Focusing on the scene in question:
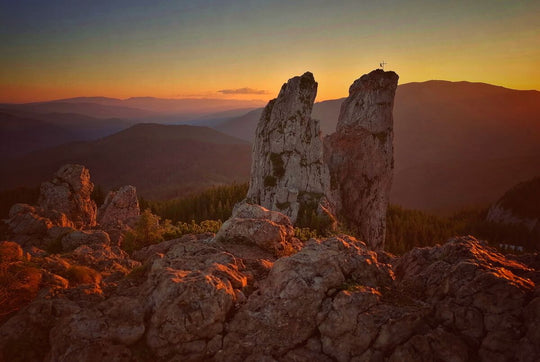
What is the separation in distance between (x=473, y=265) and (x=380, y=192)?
37118 millimetres

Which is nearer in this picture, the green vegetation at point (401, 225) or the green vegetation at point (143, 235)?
the green vegetation at point (143, 235)

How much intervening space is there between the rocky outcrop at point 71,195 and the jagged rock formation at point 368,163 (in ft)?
107

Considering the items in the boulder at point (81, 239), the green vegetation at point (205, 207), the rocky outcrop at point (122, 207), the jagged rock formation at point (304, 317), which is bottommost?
the green vegetation at point (205, 207)

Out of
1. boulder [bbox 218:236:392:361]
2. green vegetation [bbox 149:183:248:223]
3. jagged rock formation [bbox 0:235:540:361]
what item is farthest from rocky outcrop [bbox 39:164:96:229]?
boulder [bbox 218:236:392:361]

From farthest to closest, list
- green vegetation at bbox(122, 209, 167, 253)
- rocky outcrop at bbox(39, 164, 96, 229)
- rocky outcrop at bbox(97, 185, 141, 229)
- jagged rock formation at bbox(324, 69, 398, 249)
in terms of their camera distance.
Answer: jagged rock formation at bbox(324, 69, 398, 249) → rocky outcrop at bbox(97, 185, 141, 229) → rocky outcrop at bbox(39, 164, 96, 229) → green vegetation at bbox(122, 209, 167, 253)

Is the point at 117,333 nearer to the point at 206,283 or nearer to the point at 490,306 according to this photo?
the point at 206,283

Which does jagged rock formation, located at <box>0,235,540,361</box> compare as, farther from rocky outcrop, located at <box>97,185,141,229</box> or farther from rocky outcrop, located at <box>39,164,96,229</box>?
rocky outcrop, located at <box>97,185,141,229</box>

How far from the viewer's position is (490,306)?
25.3 ft

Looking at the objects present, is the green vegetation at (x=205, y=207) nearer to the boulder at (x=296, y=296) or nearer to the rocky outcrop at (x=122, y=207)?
the rocky outcrop at (x=122, y=207)

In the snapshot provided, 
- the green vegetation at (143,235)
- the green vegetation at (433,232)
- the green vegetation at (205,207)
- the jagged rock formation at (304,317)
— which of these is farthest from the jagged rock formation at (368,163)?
the jagged rock formation at (304,317)

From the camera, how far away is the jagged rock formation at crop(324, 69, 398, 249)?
145 feet

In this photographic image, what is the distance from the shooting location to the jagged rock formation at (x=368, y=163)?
44.1 metres

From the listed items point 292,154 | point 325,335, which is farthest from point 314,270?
point 292,154

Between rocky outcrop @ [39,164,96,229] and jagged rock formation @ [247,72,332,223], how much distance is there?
67.9ft
